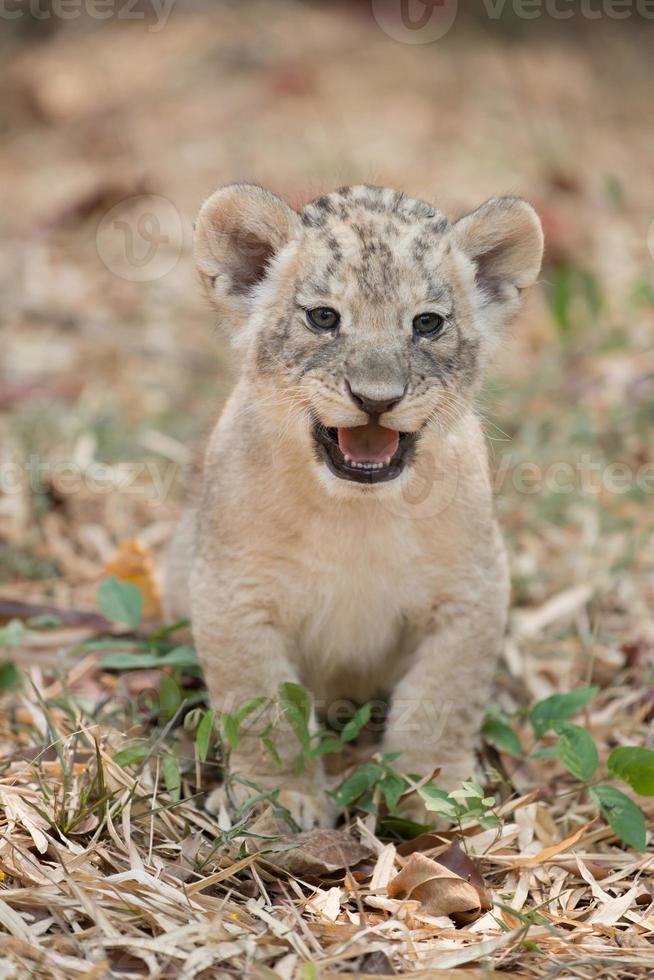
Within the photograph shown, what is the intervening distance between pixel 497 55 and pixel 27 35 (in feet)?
18.6

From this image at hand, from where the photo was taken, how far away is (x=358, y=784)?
4.54m

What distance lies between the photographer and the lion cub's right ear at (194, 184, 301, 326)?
4516 millimetres

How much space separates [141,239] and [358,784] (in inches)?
274

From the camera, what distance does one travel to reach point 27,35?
14.4 metres

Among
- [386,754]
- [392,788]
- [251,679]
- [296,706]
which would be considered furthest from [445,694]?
[251,679]

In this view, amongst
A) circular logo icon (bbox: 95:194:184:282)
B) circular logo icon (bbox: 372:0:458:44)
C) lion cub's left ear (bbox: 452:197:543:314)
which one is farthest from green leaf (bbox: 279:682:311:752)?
circular logo icon (bbox: 372:0:458:44)

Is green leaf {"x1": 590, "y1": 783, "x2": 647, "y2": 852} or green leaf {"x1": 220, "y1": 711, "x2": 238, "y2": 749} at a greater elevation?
green leaf {"x1": 220, "y1": 711, "x2": 238, "y2": 749}

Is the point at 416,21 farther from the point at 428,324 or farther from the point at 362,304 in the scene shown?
the point at 362,304

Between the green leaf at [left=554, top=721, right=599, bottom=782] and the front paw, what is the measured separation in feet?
3.06

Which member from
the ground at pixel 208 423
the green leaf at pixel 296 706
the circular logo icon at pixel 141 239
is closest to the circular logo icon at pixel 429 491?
the ground at pixel 208 423

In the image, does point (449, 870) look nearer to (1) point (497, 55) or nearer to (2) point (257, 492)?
(2) point (257, 492)

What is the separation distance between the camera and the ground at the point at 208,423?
12.5ft

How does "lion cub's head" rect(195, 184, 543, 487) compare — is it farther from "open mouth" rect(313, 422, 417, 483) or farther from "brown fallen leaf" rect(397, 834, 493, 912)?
"brown fallen leaf" rect(397, 834, 493, 912)

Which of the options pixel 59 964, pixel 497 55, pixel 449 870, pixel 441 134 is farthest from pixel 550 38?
pixel 59 964
